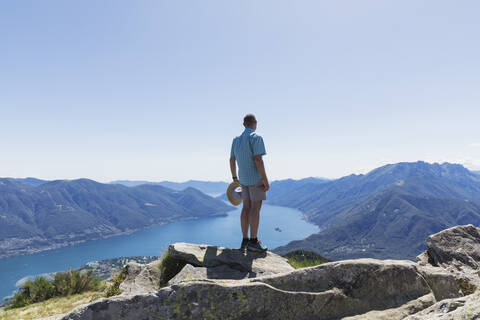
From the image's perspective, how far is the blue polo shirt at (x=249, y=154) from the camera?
7231mm

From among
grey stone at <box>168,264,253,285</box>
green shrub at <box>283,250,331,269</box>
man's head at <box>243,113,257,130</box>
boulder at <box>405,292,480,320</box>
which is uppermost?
man's head at <box>243,113,257,130</box>

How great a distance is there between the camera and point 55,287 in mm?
10828

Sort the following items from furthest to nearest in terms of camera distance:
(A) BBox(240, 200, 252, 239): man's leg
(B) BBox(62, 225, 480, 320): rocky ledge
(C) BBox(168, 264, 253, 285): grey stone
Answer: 1. (A) BBox(240, 200, 252, 239): man's leg
2. (C) BBox(168, 264, 253, 285): grey stone
3. (B) BBox(62, 225, 480, 320): rocky ledge

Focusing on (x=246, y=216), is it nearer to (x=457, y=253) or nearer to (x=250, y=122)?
(x=250, y=122)

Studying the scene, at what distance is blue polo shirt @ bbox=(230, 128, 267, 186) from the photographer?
723 centimetres

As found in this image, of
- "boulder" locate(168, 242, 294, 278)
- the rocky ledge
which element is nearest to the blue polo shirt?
"boulder" locate(168, 242, 294, 278)

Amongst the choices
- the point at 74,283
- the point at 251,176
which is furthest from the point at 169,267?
the point at 74,283

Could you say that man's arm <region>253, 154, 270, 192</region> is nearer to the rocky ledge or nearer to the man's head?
the man's head

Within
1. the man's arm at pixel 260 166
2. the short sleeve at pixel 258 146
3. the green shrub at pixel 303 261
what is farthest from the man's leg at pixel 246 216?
the green shrub at pixel 303 261

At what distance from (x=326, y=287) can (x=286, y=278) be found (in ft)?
2.22

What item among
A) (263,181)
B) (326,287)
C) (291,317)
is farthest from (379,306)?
(263,181)

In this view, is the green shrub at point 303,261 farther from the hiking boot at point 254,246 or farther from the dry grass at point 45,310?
the dry grass at point 45,310

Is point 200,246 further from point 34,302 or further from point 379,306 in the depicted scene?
point 34,302

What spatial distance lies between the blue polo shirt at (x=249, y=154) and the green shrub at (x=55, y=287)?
27.8 ft
